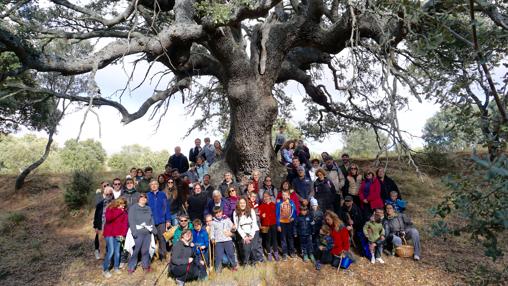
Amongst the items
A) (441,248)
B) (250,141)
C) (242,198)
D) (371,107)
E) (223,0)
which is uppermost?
(223,0)

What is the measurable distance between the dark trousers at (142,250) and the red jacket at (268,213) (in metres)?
2.28

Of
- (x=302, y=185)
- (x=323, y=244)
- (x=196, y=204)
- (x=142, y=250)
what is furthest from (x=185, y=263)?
(x=302, y=185)

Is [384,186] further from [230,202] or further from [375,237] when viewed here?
[230,202]

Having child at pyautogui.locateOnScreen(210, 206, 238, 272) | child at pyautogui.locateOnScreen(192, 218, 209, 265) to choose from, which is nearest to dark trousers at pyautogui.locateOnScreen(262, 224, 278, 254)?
child at pyautogui.locateOnScreen(210, 206, 238, 272)

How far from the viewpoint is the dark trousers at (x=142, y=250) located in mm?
6627

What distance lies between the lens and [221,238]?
6629 mm

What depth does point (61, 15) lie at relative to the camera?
29.6 ft

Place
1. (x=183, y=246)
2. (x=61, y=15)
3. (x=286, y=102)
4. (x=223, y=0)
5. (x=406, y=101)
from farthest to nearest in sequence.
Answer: (x=286, y=102) < (x=406, y=101) < (x=61, y=15) < (x=223, y=0) < (x=183, y=246)

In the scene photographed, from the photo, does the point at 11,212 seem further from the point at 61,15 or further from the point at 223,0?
the point at 223,0

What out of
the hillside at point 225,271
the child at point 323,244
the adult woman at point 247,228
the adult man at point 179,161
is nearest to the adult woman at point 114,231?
the hillside at point 225,271

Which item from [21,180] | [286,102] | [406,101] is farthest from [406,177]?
[21,180]

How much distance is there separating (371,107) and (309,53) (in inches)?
109

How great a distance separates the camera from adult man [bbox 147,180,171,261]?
705cm

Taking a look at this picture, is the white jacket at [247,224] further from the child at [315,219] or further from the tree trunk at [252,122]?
the tree trunk at [252,122]
